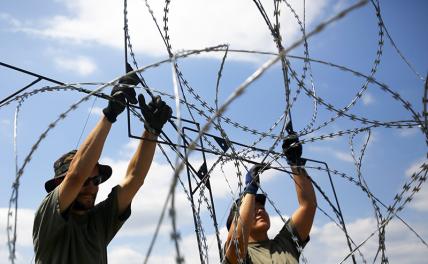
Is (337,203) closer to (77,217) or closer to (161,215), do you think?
(77,217)

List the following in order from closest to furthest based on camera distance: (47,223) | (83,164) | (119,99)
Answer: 1. (47,223)
2. (83,164)
3. (119,99)

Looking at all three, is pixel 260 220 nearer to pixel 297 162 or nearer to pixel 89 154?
pixel 297 162

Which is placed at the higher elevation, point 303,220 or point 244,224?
point 303,220

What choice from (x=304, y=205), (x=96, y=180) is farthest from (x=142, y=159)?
(x=304, y=205)

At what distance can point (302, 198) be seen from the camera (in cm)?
523

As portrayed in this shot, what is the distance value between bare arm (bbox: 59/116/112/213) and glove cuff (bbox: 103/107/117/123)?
27 millimetres

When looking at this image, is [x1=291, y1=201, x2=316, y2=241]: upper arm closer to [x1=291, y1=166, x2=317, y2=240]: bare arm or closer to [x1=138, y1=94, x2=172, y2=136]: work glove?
[x1=291, y1=166, x2=317, y2=240]: bare arm

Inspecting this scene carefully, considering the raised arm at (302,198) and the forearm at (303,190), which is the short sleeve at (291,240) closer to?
the raised arm at (302,198)

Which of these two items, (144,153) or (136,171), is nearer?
(136,171)

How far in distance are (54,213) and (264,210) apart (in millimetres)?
2665

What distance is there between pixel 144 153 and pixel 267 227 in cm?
176

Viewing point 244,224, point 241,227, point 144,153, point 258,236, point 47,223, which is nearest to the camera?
point 47,223

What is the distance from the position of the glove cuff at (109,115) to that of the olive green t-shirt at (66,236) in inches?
27.1

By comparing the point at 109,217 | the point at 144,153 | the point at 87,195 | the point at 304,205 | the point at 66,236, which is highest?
the point at 304,205
